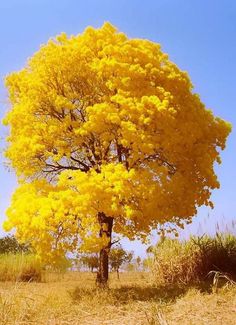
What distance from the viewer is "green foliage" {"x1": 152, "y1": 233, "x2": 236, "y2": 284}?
15797mm

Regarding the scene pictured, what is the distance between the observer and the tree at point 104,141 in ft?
38.5

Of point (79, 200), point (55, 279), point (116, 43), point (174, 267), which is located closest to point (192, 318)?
point (79, 200)

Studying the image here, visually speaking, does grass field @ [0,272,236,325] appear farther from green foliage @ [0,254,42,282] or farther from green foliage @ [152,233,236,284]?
green foliage @ [0,254,42,282]

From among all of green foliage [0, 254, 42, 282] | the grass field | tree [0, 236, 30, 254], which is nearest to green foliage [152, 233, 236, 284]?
the grass field

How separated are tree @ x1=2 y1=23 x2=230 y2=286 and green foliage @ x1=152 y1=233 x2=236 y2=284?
292 cm

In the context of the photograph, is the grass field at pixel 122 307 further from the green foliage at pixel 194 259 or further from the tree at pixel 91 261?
the tree at pixel 91 261

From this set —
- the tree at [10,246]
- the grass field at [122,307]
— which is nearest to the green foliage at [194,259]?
the grass field at [122,307]

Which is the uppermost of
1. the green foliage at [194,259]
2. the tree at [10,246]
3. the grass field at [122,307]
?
the tree at [10,246]

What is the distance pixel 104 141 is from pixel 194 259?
579cm

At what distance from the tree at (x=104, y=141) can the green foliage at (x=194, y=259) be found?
2.92m

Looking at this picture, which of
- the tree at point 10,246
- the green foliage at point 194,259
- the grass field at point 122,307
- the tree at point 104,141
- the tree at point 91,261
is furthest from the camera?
the tree at point 10,246

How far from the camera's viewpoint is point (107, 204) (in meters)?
11.5

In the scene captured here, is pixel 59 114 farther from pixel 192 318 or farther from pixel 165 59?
pixel 192 318

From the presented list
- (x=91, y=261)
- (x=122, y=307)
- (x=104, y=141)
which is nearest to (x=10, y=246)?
(x=91, y=261)
